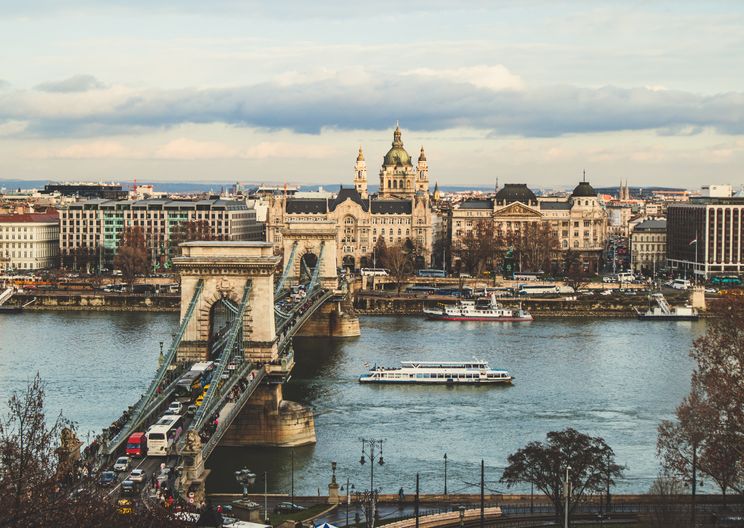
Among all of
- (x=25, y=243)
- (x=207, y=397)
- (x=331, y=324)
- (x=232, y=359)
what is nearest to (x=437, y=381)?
(x=232, y=359)

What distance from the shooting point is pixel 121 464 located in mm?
28891

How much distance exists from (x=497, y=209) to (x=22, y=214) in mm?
31372

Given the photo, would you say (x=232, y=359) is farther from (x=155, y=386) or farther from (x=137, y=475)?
(x=137, y=475)

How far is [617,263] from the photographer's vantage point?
10469 cm

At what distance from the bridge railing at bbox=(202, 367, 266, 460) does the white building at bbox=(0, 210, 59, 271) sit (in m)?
60.2

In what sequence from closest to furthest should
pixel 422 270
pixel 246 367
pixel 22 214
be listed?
pixel 246 367
pixel 422 270
pixel 22 214

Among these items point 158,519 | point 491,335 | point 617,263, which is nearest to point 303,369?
point 491,335

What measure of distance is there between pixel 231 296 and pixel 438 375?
12011 millimetres

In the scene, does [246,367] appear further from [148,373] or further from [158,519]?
[158,519]

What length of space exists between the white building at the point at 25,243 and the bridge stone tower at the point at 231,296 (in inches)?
2268

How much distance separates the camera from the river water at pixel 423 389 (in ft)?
113

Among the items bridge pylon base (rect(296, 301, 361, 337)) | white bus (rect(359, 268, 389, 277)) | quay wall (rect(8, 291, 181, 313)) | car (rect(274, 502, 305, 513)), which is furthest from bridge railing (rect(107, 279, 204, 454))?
white bus (rect(359, 268, 389, 277))

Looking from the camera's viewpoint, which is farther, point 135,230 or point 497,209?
point 497,209

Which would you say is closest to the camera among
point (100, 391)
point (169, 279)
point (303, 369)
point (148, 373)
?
point (100, 391)
